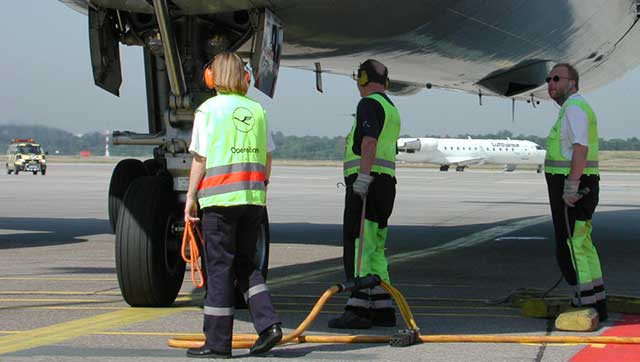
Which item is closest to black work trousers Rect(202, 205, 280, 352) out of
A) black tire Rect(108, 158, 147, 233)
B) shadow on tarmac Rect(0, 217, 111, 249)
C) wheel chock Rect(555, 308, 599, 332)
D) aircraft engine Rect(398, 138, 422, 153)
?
wheel chock Rect(555, 308, 599, 332)

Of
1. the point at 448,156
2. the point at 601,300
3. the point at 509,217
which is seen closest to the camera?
the point at 601,300

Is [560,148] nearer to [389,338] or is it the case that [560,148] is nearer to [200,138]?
[389,338]

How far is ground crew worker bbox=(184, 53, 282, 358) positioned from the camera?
6.81m

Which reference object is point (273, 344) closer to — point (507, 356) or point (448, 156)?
point (507, 356)

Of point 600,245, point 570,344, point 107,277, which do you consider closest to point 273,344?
point 570,344

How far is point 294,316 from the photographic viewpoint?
27.7 feet

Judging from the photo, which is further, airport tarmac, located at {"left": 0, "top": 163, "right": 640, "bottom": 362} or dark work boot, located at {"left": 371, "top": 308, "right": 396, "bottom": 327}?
dark work boot, located at {"left": 371, "top": 308, "right": 396, "bottom": 327}

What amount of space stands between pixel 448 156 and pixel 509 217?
2908 inches

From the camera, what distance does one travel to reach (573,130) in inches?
329

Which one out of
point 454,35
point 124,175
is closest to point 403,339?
point 454,35

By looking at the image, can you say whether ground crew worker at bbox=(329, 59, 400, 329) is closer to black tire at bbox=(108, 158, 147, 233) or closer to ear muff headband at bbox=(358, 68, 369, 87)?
ear muff headband at bbox=(358, 68, 369, 87)

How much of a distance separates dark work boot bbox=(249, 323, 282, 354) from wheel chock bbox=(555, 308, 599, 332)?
2398 millimetres

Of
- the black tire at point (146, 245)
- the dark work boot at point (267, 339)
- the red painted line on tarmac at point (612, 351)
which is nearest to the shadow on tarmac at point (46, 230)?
the black tire at point (146, 245)

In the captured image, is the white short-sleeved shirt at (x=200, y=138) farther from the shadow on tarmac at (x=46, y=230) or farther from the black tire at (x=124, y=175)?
the shadow on tarmac at (x=46, y=230)
